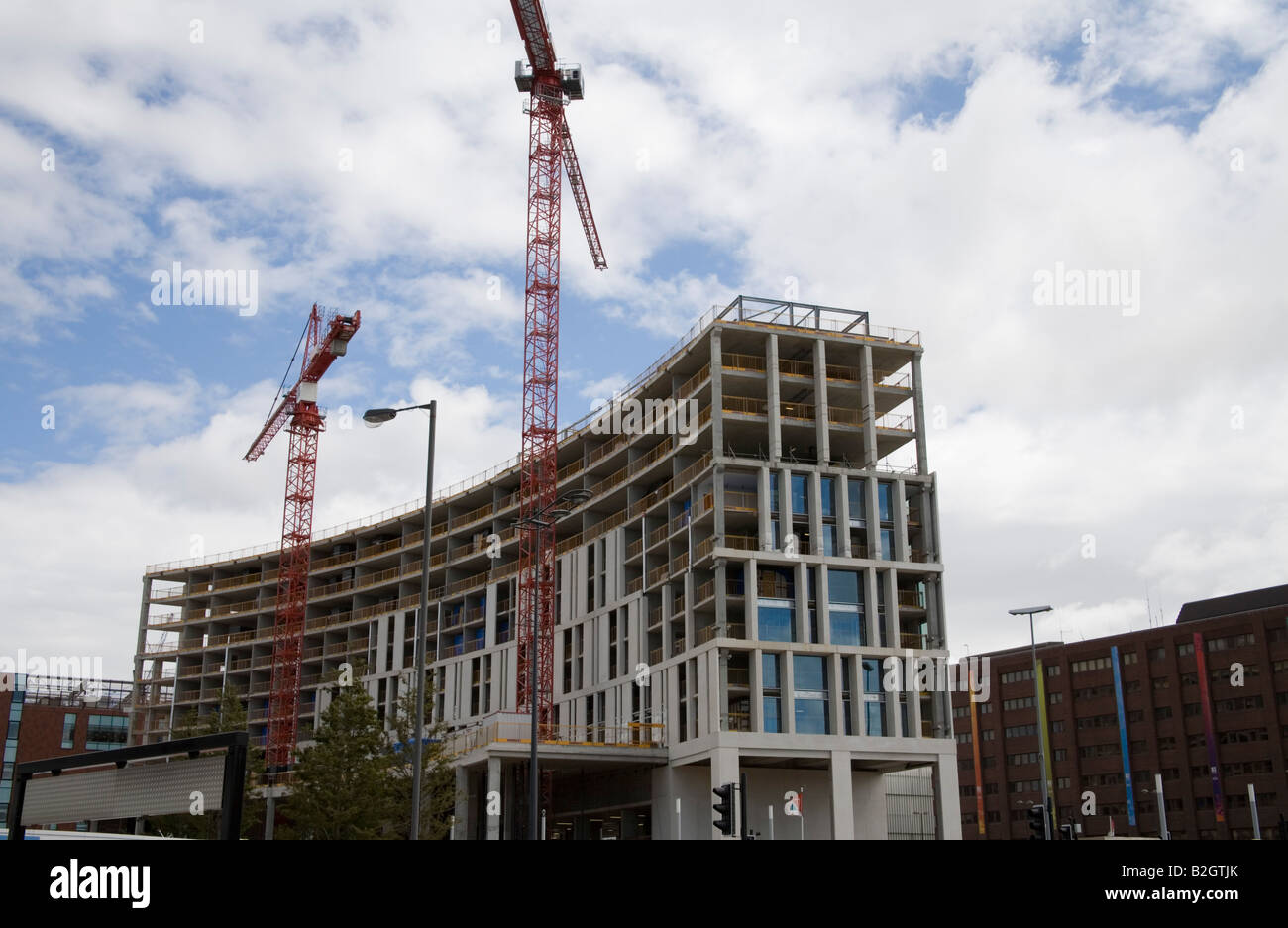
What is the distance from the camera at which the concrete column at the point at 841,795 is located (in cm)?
6228

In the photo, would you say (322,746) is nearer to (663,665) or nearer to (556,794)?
(663,665)

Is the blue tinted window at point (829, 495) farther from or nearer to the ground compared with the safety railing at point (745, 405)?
nearer to the ground

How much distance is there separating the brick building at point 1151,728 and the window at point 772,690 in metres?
50.5

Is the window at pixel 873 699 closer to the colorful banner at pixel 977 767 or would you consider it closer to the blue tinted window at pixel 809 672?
the blue tinted window at pixel 809 672

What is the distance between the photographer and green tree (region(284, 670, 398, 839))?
48438mm

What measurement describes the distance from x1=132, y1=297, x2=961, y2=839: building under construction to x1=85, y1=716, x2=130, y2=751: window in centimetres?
6516

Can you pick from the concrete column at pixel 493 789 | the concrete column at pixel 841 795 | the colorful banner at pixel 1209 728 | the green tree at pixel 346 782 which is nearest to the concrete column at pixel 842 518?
the concrete column at pixel 841 795

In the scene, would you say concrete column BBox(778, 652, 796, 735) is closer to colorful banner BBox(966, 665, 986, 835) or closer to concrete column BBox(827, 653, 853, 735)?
concrete column BBox(827, 653, 853, 735)

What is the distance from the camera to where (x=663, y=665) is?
7106 cm

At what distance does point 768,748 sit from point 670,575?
13187 mm

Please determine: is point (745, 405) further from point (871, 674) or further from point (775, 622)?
point (871, 674)

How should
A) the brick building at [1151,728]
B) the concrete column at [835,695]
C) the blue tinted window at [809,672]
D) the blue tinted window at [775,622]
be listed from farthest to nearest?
the brick building at [1151,728] → the blue tinted window at [775,622] → the blue tinted window at [809,672] → the concrete column at [835,695]

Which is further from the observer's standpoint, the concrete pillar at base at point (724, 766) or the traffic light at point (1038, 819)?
the concrete pillar at base at point (724, 766)
